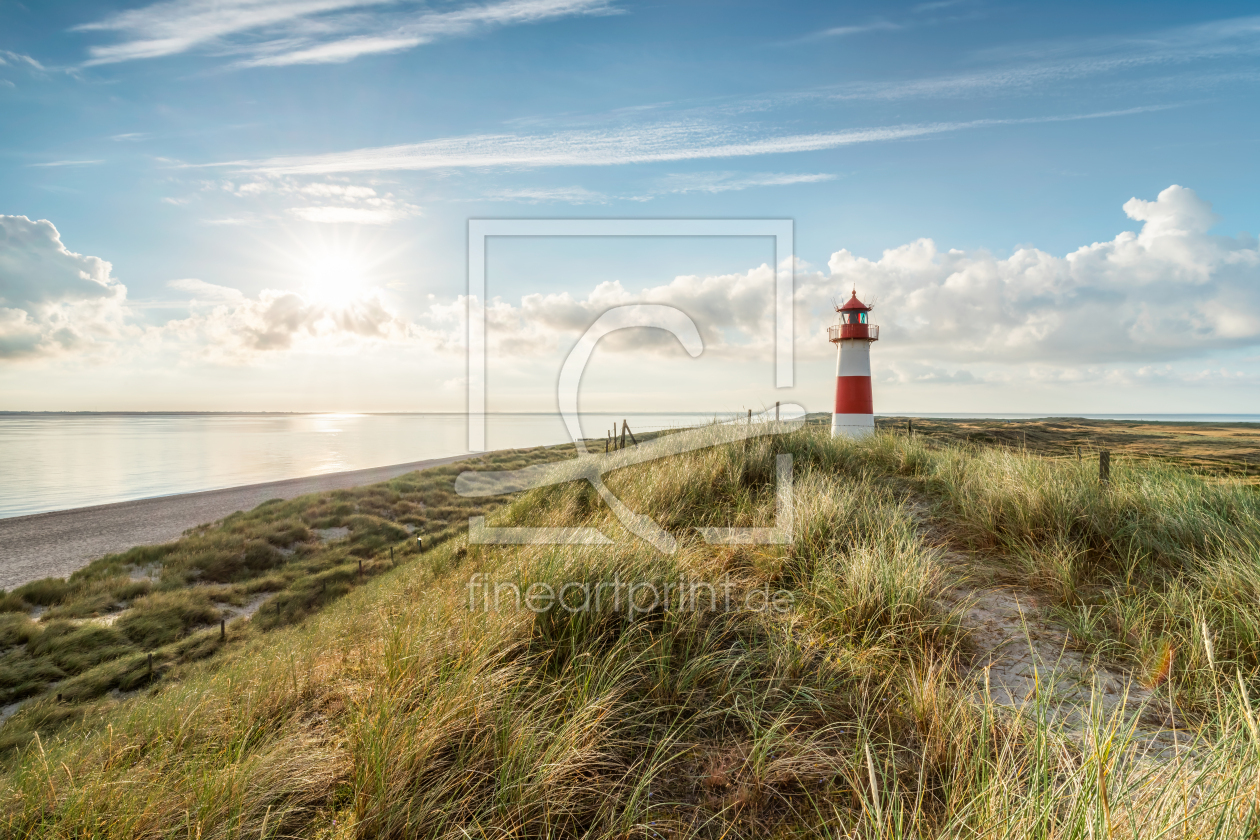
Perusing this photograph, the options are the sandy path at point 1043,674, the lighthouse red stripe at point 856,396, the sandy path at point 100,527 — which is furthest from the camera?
the sandy path at point 100,527

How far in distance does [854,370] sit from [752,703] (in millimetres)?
15827

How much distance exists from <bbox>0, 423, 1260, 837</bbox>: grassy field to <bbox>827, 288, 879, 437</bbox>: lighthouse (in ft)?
32.9

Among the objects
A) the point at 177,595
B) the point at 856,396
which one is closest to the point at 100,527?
the point at 177,595

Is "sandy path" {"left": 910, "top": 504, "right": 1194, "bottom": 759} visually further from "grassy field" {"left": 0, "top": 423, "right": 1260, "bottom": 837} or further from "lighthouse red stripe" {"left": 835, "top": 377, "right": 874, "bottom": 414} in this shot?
"lighthouse red stripe" {"left": 835, "top": 377, "right": 874, "bottom": 414}

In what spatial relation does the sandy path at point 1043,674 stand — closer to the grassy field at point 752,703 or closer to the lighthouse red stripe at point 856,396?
the grassy field at point 752,703

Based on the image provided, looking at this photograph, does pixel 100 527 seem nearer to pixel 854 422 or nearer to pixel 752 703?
pixel 854 422

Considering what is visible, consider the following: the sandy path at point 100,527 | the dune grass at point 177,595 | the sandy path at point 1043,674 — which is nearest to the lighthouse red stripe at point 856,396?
the sandy path at point 1043,674

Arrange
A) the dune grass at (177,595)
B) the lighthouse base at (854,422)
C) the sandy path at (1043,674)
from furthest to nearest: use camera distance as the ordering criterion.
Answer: the lighthouse base at (854,422), the dune grass at (177,595), the sandy path at (1043,674)

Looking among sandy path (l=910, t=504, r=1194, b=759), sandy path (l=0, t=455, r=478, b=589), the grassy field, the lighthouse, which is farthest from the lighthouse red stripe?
sandy path (l=0, t=455, r=478, b=589)

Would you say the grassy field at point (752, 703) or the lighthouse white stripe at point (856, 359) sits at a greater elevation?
the lighthouse white stripe at point (856, 359)

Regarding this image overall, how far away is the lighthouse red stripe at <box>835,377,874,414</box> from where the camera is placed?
1697 centimetres

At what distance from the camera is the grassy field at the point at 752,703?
2.35 meters

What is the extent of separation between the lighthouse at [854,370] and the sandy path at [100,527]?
110ft

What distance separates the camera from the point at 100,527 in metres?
31.4
